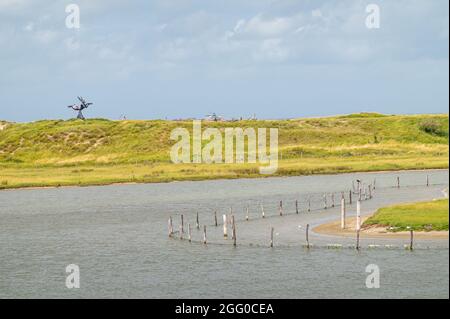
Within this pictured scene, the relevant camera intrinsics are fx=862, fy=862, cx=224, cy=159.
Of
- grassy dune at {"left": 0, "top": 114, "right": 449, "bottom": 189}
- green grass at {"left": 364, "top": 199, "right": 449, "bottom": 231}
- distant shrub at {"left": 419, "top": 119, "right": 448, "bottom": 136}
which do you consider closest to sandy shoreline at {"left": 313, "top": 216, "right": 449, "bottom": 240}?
green grass at {"left": 364, "top": 199, "right": 449, "bottom": 231}

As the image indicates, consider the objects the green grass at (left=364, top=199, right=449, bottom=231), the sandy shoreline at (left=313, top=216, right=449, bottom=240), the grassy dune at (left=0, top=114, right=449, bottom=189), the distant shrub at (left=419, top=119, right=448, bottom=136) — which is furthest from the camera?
the distant shrub at (left=419, top=119, right=448, bottom=136)

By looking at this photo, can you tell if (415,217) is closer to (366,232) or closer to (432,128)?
(366,232)

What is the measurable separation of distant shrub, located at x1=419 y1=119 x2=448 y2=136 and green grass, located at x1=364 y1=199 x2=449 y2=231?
11007cm

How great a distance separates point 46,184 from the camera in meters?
120

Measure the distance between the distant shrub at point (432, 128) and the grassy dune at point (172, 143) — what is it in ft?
0.47

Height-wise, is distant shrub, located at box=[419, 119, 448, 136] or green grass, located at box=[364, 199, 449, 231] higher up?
distant shrub, located at box=[419, 119, 448, 136]

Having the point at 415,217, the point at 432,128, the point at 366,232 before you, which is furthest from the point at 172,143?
the point at 415,217

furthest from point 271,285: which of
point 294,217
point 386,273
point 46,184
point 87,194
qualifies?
point 46,184

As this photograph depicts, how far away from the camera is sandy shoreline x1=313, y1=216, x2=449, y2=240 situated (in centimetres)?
5972

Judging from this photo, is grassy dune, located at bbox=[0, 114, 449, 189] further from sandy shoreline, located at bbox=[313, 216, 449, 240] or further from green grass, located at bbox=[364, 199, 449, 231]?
green grass, located at bbox=[364, 199, 449, 231]

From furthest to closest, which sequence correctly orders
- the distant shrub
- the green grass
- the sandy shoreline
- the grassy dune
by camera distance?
the distant shrub < the grassy dune < the green grass < the sandy shoreline

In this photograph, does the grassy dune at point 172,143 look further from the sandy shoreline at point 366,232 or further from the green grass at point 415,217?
the green grass at point 415,217

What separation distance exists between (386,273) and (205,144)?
112m

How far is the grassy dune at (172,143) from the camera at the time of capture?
129m
